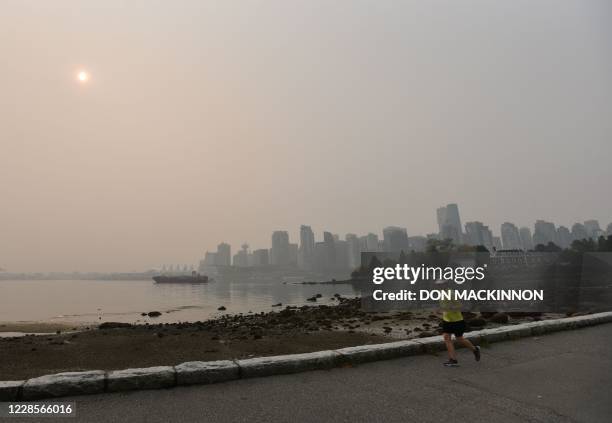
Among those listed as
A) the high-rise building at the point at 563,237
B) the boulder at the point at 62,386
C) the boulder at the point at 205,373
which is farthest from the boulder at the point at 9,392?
the high-rise building at the point at 563,237

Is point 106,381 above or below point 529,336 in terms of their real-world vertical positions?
above

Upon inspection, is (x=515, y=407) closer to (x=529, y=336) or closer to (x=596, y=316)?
(x=529, y=336)

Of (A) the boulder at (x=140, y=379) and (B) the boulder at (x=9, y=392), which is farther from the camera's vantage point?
(A) the boulder at (x=140, y=379)

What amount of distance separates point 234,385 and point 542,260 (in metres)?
89.4

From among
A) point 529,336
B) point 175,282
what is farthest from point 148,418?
point 175,282

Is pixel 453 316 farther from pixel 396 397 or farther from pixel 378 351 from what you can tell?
pixel 396 397

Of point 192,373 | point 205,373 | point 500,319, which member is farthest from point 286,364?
point 500,319

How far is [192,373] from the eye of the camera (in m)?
6.16

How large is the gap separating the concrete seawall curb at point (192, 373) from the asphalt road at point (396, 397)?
167mm

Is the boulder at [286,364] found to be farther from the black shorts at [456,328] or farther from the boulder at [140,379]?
the black shorts at [456,328]

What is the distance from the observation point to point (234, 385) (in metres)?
6.12

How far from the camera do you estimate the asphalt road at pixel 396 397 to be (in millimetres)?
4891

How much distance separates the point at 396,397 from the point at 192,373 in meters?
3.25

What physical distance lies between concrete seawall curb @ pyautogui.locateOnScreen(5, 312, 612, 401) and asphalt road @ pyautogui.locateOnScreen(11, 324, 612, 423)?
0.55ft
